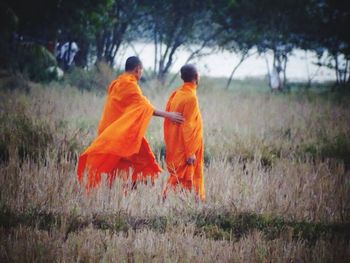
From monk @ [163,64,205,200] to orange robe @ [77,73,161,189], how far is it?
1.09 ft

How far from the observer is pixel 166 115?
5555 mm

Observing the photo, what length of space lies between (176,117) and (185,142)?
0.30 meters

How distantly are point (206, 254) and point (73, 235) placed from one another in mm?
1164

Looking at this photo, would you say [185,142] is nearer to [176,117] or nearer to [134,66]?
[176,117]

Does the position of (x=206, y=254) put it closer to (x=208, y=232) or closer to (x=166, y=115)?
(x=208, y=232)

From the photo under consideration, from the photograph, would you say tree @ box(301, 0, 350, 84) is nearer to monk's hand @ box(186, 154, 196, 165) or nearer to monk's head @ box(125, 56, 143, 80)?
monk's head @ box(125, 56, 143, 80)

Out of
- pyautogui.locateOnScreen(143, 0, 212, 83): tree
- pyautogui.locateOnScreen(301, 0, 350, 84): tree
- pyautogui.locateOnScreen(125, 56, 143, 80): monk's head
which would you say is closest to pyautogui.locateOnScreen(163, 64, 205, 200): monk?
pyautogui.locateOnScreen(125, 56, 143, 80): monk's head

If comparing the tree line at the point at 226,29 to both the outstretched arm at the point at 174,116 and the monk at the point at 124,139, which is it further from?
the outstretched arm at the point at 174,116

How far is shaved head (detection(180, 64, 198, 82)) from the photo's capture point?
5652 mm

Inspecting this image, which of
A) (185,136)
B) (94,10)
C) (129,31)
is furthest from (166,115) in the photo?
(129,31)

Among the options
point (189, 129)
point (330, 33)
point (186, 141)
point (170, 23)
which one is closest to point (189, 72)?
point (189, 129)

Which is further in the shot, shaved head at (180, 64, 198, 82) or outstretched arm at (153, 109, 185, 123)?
shaved head at (180, 64, 198, 82)

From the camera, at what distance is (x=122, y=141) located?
18.7 feet

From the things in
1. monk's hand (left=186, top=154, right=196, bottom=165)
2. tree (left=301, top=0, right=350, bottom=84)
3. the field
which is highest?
tree (left=301, top=0, right=350, bottom=84)
